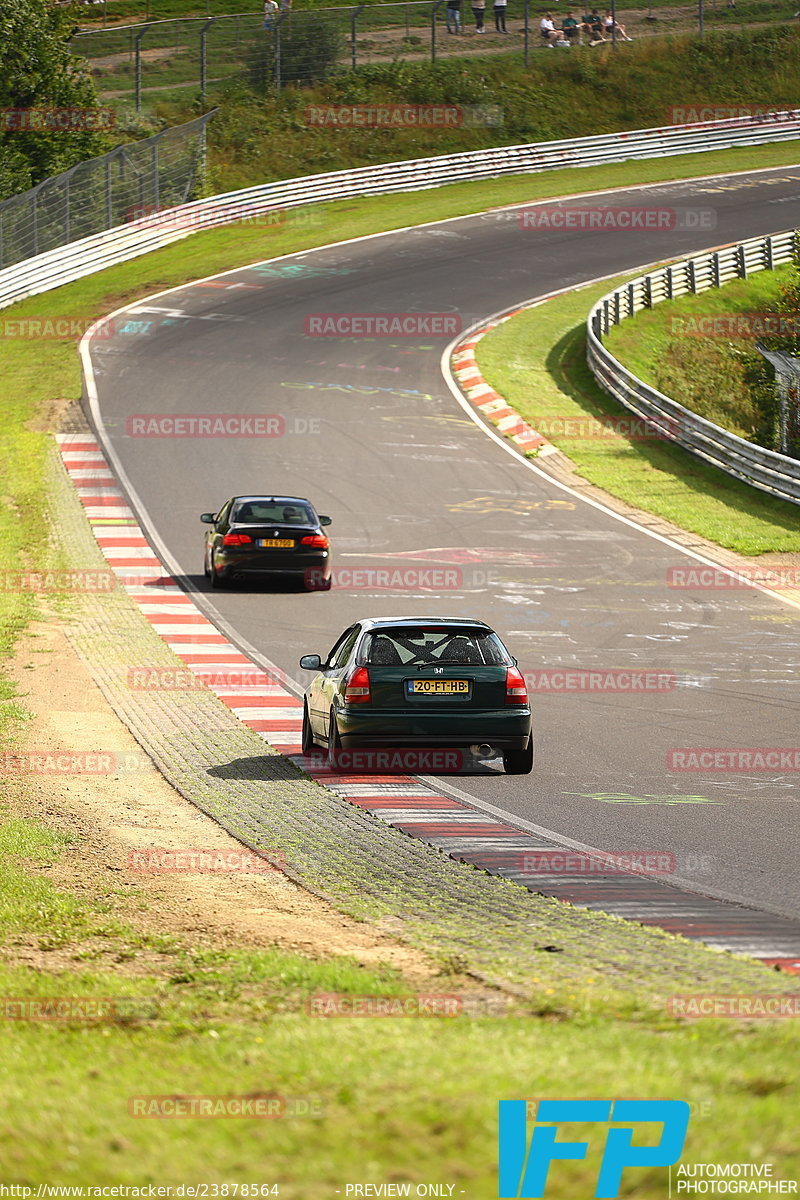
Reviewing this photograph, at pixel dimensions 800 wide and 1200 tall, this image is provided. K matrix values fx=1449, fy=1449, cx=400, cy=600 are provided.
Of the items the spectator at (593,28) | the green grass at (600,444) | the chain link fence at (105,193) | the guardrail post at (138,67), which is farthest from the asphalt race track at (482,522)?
the spectator at (593,28)

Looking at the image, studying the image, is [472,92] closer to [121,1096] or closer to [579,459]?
[579,459]

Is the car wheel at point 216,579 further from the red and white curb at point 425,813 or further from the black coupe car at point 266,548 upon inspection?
the red and white curb at point 425,813

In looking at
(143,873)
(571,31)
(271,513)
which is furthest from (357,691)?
(571,31)

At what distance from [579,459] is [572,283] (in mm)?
16797

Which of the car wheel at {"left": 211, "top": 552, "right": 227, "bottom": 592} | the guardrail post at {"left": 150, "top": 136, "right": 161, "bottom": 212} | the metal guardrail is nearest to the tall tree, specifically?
the guardrail post at {"left": 150, "top": 136, "right": 161, "bottom": 212}

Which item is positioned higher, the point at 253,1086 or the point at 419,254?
the point at 419,254

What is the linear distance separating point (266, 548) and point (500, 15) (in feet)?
177

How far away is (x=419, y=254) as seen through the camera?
50562 mm

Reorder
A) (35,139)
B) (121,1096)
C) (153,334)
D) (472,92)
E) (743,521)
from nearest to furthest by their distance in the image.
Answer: (121,1096) → (743,521) → (153,334) → (35,139) → (472,92)

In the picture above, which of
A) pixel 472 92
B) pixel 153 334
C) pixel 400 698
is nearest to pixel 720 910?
pixel 400 698

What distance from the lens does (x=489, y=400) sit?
37281 mm

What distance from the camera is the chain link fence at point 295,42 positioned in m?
62.4

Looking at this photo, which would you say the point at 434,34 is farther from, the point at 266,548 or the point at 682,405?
the point at 266,548

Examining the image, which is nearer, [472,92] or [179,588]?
[179,588]
